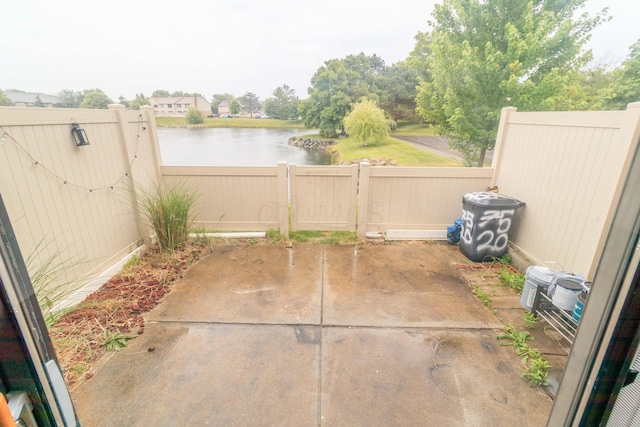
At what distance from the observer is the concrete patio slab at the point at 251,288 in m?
2.66

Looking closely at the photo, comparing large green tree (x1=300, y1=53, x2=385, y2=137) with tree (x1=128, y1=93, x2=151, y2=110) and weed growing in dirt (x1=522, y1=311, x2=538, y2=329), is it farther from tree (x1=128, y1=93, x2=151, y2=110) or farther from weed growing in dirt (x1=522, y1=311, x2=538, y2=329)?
weed growing in dirt (x1=522, y1=311, x2=538, y2=329)

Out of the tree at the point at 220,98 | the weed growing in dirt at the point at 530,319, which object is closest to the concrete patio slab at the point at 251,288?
the weed growing in dirt at the point at 530,319

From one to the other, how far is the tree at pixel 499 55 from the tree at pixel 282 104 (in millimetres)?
24360

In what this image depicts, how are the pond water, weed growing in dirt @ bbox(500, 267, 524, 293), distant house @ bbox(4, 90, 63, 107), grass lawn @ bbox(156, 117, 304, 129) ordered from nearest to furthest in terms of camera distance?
distant house @ bbox(4, 90, 63, 107) → weed growing in dirt @ bbox(500, 267, 524, 293) → the pond water → grass lawn @ bbox(156, 117, 304, 129)

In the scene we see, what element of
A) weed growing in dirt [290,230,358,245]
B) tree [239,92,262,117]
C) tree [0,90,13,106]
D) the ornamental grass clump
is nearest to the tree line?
tree [0,90,13,106]

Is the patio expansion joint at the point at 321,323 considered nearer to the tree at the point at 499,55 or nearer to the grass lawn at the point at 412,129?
the tree at the point at 499,55

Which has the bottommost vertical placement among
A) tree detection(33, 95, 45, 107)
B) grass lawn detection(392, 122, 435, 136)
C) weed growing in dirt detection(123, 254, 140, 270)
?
weed growing in dirt detection(123, 254, 140, 270)

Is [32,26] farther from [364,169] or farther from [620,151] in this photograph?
[620,151]

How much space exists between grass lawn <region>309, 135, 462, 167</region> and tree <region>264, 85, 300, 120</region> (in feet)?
42.0

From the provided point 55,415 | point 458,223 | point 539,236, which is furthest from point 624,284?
point 458,223

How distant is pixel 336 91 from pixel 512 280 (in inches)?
931

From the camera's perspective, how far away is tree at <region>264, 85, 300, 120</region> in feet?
102

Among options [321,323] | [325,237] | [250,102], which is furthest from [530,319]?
[250,102]

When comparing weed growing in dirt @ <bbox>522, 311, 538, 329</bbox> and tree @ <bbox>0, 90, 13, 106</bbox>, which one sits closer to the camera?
tree @ <bbox>0, 90, 13, 106</bbox>
